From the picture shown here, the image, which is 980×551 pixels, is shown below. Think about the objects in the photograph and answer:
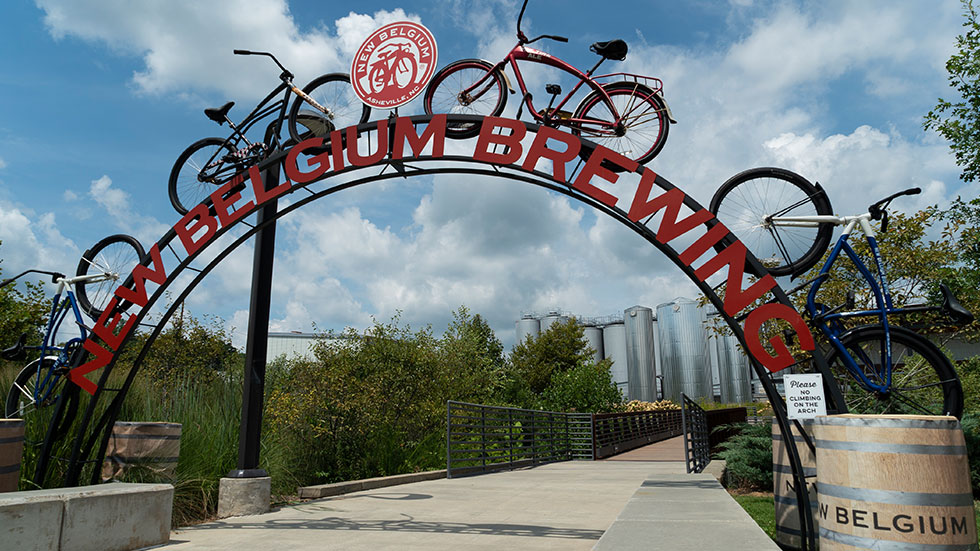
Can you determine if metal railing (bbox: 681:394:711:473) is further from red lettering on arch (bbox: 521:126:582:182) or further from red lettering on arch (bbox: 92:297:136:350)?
red lettering on arch (bbox: 92:297:136:350)

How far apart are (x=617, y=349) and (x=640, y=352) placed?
3.22m

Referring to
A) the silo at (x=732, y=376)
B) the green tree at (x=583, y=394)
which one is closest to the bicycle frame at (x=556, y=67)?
the green tree at (x=583, y=394)

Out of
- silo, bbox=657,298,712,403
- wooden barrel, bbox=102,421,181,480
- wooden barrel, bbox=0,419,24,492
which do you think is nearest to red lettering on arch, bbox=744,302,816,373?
wooden barrel, bbox=102,421,181,480

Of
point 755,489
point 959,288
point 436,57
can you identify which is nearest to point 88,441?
point 436,57

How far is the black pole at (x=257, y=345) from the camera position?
700 cm

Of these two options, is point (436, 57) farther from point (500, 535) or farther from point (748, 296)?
point (500, 535)

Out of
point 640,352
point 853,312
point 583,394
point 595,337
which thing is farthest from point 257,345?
point 595,337

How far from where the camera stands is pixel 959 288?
38.7 ft

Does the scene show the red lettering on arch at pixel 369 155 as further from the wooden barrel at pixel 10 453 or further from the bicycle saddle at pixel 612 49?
the wooden barrel at pixel 10 453

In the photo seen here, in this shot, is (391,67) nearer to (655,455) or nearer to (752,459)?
(752,459)

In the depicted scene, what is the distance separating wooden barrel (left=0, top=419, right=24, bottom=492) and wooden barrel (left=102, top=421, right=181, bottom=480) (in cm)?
106

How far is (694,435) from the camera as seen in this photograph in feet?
37.0

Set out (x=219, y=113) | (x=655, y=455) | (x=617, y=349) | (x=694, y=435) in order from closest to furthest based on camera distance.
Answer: (x=219, y=113)
(x=694, y=435)
(x=655, y=455)
(x=617, y=349)

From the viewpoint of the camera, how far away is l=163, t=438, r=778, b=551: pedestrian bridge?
3.68 m
